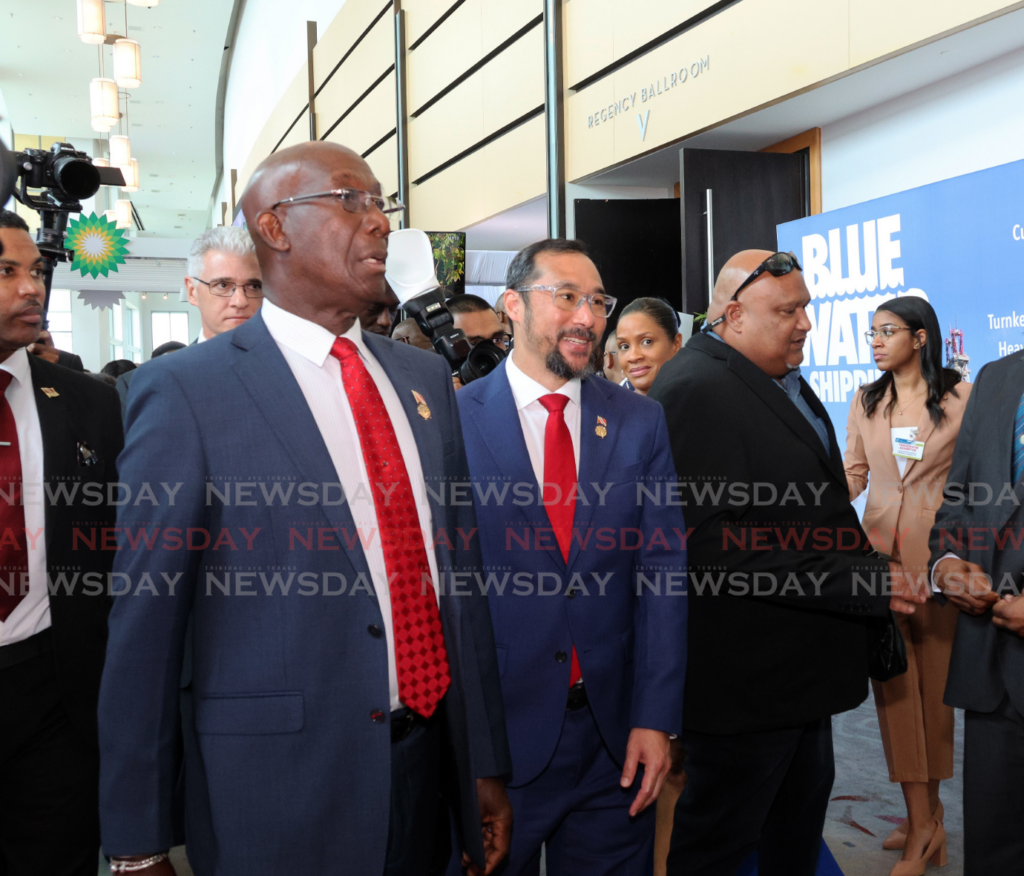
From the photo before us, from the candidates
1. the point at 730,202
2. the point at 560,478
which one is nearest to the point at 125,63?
the point at 730,202

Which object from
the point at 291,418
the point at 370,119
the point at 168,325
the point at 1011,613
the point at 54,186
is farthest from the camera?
the point at 168,325

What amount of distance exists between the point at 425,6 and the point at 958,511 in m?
9.68

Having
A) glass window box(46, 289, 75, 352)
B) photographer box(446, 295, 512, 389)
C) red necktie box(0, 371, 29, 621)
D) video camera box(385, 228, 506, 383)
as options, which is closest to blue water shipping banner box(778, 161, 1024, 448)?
photographer box(446, 295, 512, 389)

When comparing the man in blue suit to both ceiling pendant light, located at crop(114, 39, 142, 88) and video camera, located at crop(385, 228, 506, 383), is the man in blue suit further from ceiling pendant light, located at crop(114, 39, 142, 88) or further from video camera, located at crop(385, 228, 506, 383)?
ceiling pendant light, located at crop(114, 39, 142, 88)

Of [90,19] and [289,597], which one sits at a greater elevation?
[90,19]

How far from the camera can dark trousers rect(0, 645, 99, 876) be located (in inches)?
75.0

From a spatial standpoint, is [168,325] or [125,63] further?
A: [168,325]

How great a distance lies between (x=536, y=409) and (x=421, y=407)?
1.74 ft

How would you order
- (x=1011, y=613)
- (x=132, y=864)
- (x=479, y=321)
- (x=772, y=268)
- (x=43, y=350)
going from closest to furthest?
1. (x=132, y=864)
2. (x=1011, y=613)
3. (x=772, y=268)
4. (x=43, y=350)
5. (x=479, y=321)

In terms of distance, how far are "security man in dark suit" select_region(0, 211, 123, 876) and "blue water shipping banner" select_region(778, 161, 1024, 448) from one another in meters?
3.92

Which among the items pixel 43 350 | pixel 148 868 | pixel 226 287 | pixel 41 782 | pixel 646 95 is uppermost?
pixel 646 95

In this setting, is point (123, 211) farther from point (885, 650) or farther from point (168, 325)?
point (885, 650)

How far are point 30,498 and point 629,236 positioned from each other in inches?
228

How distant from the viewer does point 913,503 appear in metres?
3.41
